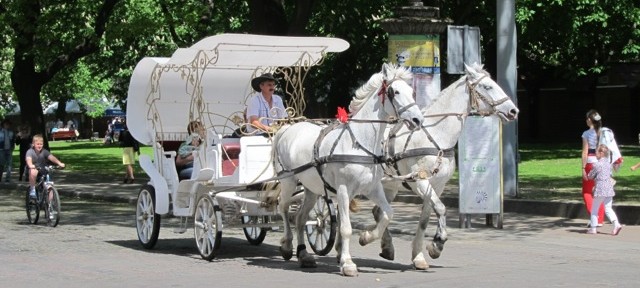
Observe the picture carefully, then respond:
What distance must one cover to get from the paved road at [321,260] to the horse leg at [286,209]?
0.16 metres

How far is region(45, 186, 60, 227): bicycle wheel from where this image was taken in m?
19.9

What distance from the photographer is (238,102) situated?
1723 cm

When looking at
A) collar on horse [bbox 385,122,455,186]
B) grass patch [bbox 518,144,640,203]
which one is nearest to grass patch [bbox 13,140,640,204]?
grass patch [bbox 518,144,640,203]

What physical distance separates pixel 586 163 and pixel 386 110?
247 inches

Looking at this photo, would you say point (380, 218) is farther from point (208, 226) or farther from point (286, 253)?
point (208, 226)

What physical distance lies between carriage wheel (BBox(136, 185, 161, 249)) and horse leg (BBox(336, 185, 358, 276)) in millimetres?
3406

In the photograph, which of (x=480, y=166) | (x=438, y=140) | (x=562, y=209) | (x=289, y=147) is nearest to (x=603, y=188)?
(x=480, y=166)

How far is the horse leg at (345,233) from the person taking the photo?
1284 cm

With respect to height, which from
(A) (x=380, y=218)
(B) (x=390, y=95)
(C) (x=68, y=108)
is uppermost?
(C) (x=68, y=108)

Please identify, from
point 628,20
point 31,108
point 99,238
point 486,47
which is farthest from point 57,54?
point 99,238

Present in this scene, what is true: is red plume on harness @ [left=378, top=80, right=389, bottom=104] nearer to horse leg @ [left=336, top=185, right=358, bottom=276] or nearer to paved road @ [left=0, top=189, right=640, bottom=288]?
horse leg @ [left=336, top=185, right=358, bottom=276]

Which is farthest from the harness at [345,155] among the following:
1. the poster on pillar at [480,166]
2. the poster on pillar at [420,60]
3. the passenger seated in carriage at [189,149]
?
the poster on pillar at [420,60]

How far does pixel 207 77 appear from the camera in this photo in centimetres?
1698

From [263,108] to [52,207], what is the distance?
6205 mm
